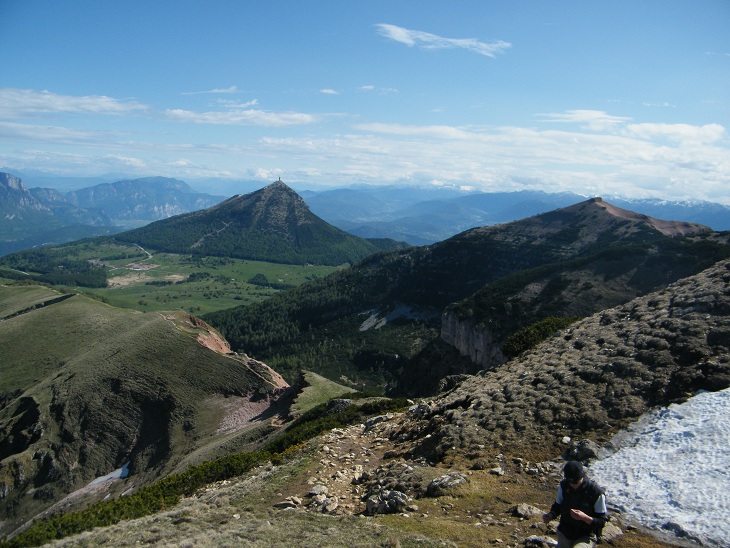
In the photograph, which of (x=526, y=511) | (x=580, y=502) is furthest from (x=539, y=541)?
(x=580, y=502)

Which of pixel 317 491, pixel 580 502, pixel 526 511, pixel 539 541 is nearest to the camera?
pixel 580 502

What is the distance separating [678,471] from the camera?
1625 centimetres

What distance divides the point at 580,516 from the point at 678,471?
8423 millimetres

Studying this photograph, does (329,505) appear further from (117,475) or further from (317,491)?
(117,475)

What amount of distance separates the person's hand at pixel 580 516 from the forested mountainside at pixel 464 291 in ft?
225

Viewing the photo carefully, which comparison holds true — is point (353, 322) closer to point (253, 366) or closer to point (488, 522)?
point (253, 366)

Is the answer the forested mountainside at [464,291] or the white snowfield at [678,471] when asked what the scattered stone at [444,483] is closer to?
the white snowfield at [678,471]

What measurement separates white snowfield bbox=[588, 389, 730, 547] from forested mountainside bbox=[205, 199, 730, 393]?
59.1 metres

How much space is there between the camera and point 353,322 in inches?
6260

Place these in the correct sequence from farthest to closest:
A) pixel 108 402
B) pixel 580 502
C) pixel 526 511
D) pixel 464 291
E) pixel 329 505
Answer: pixel 464 291 → pixel 108 402 → pixel 329 505 → pixel 526 511 → pixel 580 502

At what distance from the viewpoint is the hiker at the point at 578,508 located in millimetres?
10836

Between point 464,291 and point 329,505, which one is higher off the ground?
point 329,505

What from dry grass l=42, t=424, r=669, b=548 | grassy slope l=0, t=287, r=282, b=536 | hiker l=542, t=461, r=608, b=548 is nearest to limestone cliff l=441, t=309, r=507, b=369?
grassy slope l=0, t=287, r=282, b=536

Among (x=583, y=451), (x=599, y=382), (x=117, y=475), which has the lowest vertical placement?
(x=117, y=475)
